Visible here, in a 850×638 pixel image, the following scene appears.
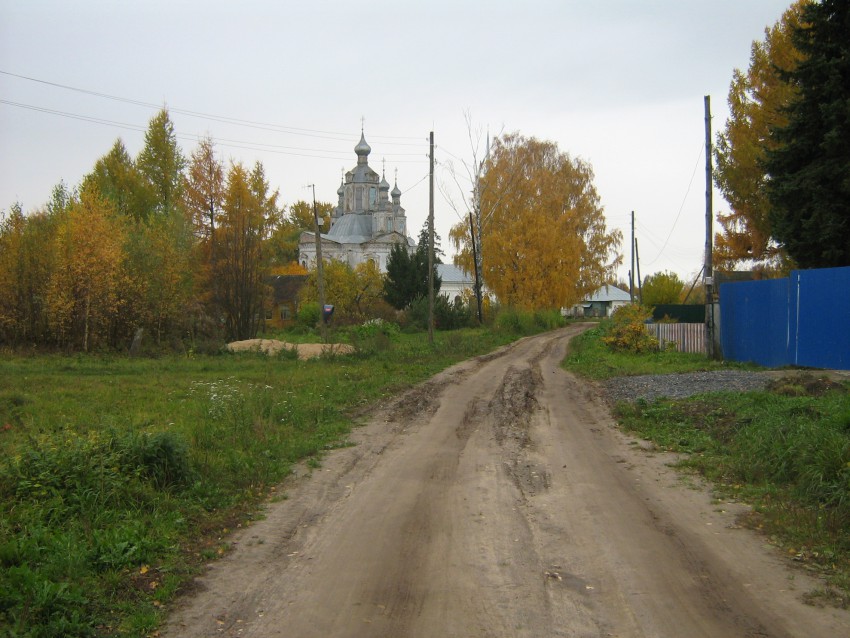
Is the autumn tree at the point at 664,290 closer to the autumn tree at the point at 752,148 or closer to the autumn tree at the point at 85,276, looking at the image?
the autumn tree at the point at 752,148

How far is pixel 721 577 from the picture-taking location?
5.82 meters

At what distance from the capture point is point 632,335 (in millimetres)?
26797

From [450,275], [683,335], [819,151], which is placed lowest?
[683,335]

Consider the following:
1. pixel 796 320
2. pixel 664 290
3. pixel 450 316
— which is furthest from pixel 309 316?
pixel 796 320

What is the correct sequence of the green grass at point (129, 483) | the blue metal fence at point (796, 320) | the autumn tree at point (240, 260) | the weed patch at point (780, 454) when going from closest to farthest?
1. the green grass at point (129, 483)
2. the weed patch at point (780, 454)
3. the blue metal fence at point (796, 320)
4. the autumn tree at point (240, 260)

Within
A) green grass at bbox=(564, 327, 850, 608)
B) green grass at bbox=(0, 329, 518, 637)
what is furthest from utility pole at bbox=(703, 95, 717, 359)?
green grass at bbox=(0, 329, 518, 637)

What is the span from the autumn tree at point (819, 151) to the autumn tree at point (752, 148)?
23.9ft

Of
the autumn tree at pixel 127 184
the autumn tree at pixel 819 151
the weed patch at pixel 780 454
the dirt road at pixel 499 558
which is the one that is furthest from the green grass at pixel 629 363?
the autumn tree at pixel 127 184

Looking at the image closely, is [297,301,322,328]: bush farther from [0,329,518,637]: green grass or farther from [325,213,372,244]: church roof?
[325,213,372,244]: church roof

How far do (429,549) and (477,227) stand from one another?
41.7 meters

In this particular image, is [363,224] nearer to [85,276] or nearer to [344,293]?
[344,293]

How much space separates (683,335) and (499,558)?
2176cm

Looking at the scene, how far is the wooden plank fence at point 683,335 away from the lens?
25422mm

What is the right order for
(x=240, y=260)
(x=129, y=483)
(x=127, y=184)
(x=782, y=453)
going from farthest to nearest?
1. (x=127, y=184)
2. (x=240, y=260)
3. (x=782, y=453)
4. (x=129, y=483)
